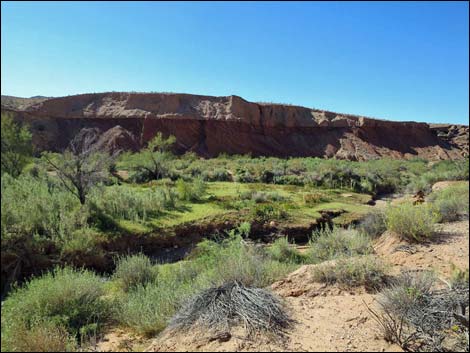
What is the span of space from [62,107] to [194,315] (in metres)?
44.9

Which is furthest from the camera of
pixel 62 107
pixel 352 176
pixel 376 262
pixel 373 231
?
pixel 62 107

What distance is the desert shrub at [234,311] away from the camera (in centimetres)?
438

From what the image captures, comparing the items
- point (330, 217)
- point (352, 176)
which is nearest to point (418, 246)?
point (330, 217)

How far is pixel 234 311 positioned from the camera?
461cm

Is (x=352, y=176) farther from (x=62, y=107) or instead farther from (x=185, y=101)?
(x=62, y=107)

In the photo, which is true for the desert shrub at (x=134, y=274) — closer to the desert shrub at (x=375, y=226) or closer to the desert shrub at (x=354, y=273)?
the desert shrub at (x=354, y=273)

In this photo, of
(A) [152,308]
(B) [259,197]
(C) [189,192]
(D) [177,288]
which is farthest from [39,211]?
(B) [259,197]

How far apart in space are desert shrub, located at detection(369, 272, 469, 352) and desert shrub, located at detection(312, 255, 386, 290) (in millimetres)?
547

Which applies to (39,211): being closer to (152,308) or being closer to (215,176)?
(152,308)

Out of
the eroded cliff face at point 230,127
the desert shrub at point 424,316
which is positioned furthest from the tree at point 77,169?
the eroded cliff face at point 230,127

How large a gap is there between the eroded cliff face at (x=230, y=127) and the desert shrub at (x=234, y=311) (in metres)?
36.7

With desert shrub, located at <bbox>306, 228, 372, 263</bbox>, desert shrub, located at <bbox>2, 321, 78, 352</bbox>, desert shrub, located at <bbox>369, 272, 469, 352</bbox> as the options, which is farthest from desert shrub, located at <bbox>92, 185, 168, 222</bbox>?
desert shrub, located at <bbox>369, 272, 469, 352</bbox>

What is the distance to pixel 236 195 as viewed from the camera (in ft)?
60.1

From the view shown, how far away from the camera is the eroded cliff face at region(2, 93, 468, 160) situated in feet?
139
